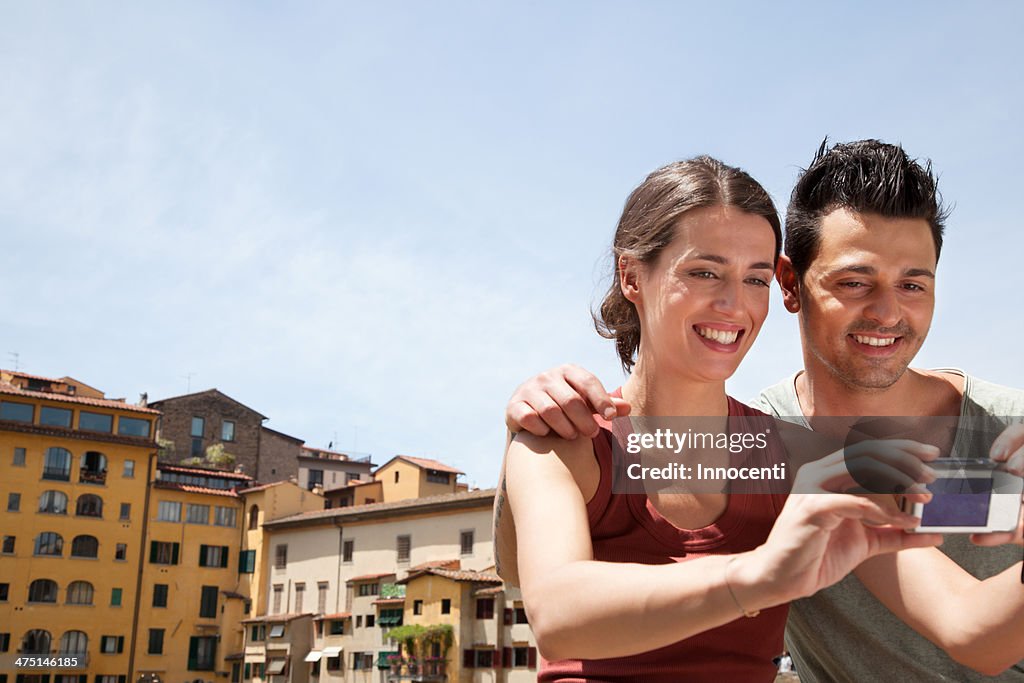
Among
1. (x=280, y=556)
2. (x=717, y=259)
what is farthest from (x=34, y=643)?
(x=717, y=259)

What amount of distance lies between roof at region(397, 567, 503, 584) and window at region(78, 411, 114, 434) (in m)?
16.2

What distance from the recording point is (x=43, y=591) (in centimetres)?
4275

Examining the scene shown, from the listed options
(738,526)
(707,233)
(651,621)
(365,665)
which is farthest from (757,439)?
(365,665)

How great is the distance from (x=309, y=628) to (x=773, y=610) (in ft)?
142

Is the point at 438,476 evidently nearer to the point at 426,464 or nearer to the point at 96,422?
the point at 426,464

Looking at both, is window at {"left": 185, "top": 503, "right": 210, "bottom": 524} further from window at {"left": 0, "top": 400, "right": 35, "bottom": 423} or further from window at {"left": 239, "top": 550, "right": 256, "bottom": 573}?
window at {"left": 0, "top": 400, "right": 35, "bottom": 423}

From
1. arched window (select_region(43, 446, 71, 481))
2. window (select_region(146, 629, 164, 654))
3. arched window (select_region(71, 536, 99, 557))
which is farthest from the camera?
window (select_region(146, 629, 164, 654))

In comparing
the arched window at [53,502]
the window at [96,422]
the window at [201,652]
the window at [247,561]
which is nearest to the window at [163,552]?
the window at [247,561]

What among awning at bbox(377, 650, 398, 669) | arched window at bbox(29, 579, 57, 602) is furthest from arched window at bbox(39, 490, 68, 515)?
awning at bbox(377, 650, 398, 669)

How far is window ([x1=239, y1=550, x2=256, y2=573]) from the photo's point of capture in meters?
46.5

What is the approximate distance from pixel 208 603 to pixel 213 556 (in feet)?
6.66

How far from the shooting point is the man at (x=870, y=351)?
260 centimetres

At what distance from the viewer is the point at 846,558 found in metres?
1.40

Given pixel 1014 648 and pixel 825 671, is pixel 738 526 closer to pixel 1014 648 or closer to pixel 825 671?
pixel 1014 648
